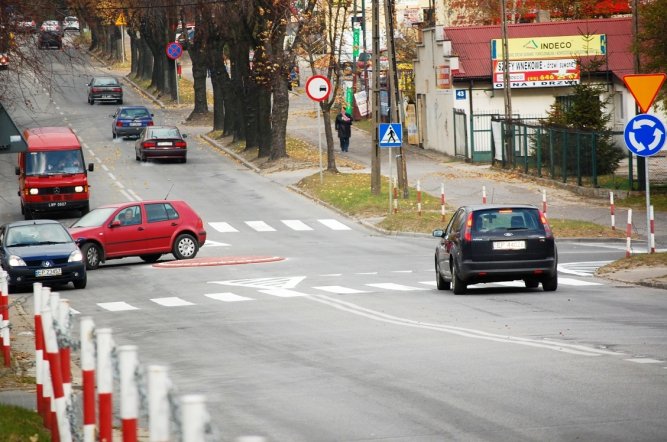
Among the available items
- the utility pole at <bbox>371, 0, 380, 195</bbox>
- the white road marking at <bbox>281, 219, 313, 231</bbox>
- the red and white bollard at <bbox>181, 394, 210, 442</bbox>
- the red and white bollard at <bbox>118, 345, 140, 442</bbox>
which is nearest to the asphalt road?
the red and white bollard at <bbox>118, 345, 140, 442</bbox>

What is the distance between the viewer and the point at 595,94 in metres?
47.5

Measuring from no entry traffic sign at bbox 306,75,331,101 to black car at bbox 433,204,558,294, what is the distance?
72.0ft

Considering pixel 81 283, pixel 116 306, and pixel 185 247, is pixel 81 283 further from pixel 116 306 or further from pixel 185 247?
pixel 185 247

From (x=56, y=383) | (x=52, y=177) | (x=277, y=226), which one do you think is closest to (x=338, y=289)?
(x=56, y=383)

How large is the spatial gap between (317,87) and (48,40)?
21703mm

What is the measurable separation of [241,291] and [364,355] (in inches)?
402

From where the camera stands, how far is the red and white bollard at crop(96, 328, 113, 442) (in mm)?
7547

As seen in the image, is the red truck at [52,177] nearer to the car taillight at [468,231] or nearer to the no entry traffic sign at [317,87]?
the no entry traffic sign at [317,87]

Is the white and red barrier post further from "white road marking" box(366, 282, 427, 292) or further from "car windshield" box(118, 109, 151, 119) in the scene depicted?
"car windshield" box(118, 109, 151, 119)

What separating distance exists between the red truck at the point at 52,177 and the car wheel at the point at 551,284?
22.6 m

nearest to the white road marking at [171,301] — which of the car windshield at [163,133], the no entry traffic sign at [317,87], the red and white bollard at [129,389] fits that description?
the red and white bollard at [129,389]

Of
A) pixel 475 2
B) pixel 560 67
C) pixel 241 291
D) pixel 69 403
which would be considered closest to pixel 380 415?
pixel 69 403

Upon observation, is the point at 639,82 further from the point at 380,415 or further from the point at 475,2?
the point at 475,2

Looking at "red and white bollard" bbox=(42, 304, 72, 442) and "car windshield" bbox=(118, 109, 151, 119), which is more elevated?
"car windshield" bbox=(118, 109, 151, 119)
